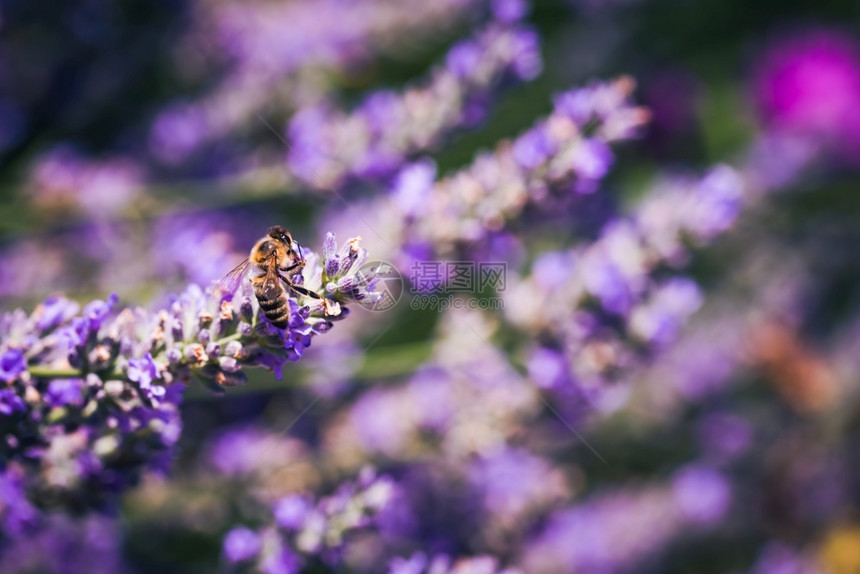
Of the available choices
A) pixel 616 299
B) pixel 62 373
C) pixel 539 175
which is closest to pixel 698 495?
pixel 616 299

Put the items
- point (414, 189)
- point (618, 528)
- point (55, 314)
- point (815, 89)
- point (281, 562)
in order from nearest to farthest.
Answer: point (55, 314) < point (281, 562) < point (414, 189) < point (618, 528) < point (815, 89)

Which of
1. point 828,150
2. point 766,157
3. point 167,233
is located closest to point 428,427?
point 167,233

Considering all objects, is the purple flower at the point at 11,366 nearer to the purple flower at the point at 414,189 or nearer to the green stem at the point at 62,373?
the green stem at the point at 62,373

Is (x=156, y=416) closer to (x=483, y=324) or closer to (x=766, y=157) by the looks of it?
(x=483, y=324)

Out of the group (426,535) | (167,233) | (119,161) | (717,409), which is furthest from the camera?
(717,409)

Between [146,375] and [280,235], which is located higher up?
[280,235]

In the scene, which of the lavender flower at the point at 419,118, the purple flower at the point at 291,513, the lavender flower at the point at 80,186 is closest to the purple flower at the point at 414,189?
the lavender flower at the point at 419,118

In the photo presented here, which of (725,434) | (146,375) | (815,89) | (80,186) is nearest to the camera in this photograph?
(146,375)

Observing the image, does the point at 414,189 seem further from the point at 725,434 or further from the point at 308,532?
the point at 725,434
